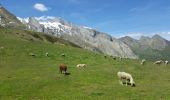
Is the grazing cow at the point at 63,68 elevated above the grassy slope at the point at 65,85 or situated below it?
above

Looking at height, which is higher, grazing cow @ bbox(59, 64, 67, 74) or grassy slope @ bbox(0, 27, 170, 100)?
grazing cow @ bbox(59, 64, 67, 74)

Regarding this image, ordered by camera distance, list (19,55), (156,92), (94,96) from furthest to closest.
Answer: (19,55)
(156,92)
(94,96)

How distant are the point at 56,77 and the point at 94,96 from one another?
13.9 metres

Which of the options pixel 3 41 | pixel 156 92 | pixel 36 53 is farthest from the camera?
pixel 3 41

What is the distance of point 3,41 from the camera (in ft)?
322

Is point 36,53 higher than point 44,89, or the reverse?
point 36,53

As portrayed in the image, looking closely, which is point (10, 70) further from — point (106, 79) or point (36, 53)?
point (36, 53)

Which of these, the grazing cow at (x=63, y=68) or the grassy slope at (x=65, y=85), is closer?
the grassy slope at (x=65, y=85)

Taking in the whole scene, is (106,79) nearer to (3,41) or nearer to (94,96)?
(94,96)

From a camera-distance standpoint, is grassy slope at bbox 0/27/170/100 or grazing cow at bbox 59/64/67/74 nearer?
grassy slope at bbox 0/27/170/100

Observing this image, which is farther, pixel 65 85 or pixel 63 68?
pixel 63 68

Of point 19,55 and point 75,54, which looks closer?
point 19,55

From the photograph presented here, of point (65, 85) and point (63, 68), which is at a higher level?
point (63, 68)

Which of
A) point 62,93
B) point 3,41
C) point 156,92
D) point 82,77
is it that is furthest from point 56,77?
point 3,41
